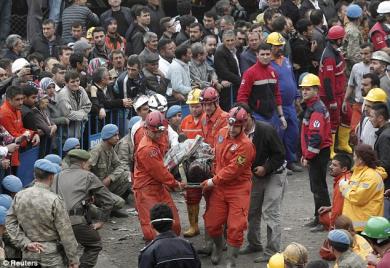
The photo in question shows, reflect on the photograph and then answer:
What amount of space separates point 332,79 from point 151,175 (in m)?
5.43

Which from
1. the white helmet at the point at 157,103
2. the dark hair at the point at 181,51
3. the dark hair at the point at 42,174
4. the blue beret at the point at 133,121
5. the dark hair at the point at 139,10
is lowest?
the blue beret at the point at 133,121

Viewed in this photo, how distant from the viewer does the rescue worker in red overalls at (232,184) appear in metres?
14.7

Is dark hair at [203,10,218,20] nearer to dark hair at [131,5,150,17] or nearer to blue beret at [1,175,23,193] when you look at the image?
dark hair at [131,5,150,17]

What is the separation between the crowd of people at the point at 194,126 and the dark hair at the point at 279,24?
0.02m

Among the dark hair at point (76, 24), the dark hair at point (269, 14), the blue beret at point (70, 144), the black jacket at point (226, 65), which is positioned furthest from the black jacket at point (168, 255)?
the dark hair at point (269, 14)

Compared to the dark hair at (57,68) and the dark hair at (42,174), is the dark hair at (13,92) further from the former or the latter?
the dark hair at (42,174)

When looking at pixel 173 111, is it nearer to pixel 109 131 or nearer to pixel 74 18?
pixel 109 131

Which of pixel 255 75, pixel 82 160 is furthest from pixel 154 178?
pixel 255 75

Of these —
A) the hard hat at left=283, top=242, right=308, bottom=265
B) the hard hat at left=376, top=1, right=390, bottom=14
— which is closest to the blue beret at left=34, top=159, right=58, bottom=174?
the hard hat at left=283, top=242, right=308, bottom=265

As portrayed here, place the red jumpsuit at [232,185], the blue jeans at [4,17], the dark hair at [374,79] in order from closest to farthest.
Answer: the red jumpsuit at [232,185]
the dark hair at [374,79]
the blue jeans at [4,17]

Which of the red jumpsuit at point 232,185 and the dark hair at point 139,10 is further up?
the dark hair at point 139,10

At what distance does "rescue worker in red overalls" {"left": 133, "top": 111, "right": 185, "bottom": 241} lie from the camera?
49.3 feet

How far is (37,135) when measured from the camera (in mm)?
16562

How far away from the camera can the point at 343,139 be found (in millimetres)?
20453
